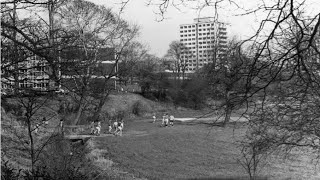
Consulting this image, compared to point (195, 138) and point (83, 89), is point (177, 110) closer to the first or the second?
point (195, 138)

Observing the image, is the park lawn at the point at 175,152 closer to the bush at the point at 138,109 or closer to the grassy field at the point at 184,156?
the grassy field at the point at 184,156

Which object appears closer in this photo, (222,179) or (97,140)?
(222,179)

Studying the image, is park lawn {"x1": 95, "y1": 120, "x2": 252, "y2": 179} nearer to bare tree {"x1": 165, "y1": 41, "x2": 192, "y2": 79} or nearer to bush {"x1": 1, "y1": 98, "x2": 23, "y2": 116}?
bush {"x1": 1, "y1": 98, "x2": 23, "y2": 116}

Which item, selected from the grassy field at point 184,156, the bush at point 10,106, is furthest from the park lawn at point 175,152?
the bush at point 10,106

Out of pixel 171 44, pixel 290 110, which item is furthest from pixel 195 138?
pixel 171 44

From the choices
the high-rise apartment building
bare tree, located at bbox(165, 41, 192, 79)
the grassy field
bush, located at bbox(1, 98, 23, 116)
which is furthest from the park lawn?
bare tree, located at bbox(165, 41, 192, 79)

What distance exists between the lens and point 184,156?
18.2 m

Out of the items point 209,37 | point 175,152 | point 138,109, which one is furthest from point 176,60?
point 209,37

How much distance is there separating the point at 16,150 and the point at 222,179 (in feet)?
23.8

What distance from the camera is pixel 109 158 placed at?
18.0 meters

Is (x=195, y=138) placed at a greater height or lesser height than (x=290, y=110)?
lesser

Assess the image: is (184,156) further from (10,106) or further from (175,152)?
(10,106)

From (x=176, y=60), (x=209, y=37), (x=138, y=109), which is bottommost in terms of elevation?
(x=138, y=109)

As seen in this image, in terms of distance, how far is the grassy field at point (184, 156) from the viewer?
14.3 meters
